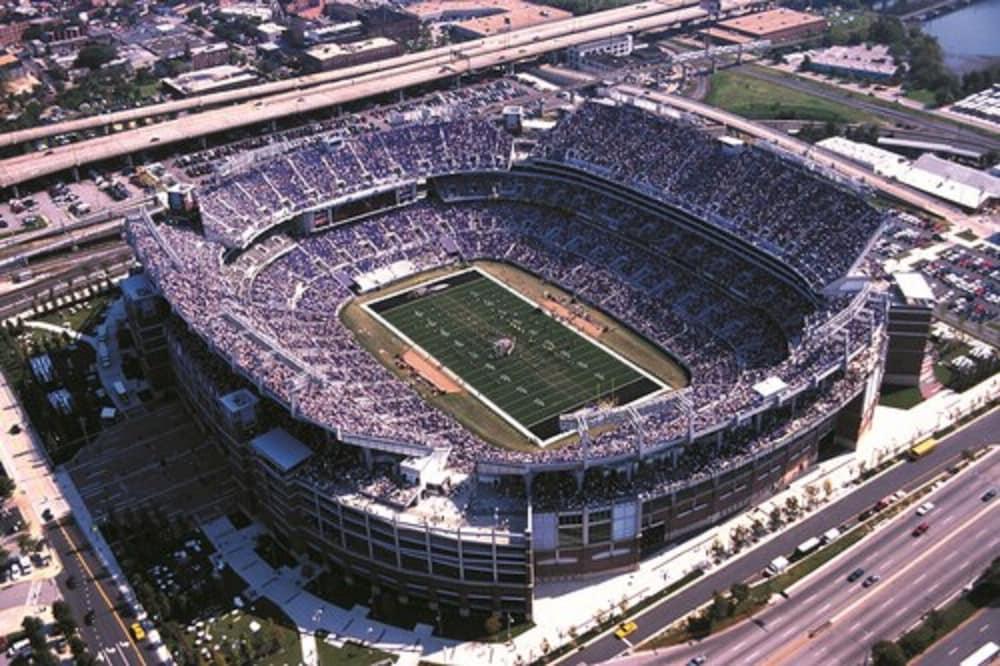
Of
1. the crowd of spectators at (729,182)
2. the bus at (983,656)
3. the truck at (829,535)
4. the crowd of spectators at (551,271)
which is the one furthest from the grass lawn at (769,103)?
the bus at (983,656)

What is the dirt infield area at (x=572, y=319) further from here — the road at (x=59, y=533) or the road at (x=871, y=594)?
the road at (x=59, y=533)

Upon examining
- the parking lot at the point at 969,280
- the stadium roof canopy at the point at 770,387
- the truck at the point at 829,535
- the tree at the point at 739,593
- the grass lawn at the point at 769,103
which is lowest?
the parking lot at the point at 969,280

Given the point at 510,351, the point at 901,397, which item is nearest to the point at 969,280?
the point at 901,397

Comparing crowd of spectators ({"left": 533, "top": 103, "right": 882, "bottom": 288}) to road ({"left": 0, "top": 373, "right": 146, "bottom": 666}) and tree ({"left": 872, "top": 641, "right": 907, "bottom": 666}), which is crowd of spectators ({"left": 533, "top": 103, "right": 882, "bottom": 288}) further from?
road ({"left": 0, "top": 373, "right": 146, "bottom": 666})

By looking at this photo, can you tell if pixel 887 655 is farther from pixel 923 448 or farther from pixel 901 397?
pixel 901 397

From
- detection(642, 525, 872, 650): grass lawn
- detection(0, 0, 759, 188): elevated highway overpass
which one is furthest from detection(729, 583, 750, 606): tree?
detection(0, 0, 759, 188): elevated highway overpass
